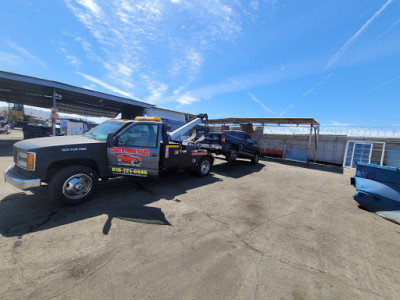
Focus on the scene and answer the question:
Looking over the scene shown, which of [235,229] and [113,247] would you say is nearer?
[113,247]

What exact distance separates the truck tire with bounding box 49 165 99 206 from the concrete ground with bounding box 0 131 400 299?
0.69 ft

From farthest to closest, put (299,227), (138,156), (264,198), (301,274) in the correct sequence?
(264,198), (138,156), (299,227), (301,274)

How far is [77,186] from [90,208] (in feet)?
1.85

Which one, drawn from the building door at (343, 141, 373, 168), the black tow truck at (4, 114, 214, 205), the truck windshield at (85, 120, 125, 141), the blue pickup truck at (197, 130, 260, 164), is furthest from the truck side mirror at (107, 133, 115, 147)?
the building door at (343, 141, 373, 168)

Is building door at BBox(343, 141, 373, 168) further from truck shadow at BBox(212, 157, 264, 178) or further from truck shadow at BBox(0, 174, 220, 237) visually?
truck shadow at BBox(0, 174, 220, 237)

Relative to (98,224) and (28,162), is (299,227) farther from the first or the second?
(28,162)

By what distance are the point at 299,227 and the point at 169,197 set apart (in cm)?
310

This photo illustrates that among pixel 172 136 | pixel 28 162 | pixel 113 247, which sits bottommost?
pixel 113 247

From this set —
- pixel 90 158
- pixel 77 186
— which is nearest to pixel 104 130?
pixel 90 158

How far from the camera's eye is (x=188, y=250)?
2613mm

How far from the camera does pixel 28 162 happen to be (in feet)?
10.9

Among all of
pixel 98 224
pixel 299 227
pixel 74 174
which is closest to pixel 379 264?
pixel 299 227

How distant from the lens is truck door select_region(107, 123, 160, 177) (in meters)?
4.33

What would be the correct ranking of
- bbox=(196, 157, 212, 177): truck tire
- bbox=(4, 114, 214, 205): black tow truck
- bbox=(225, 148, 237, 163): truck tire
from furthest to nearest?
bbox=(225, 148, 237, 163): truck tire → bbox=(196, 157, 212, 177): truck tire → bbox=(4, 114, 214, 205): black tow truck
